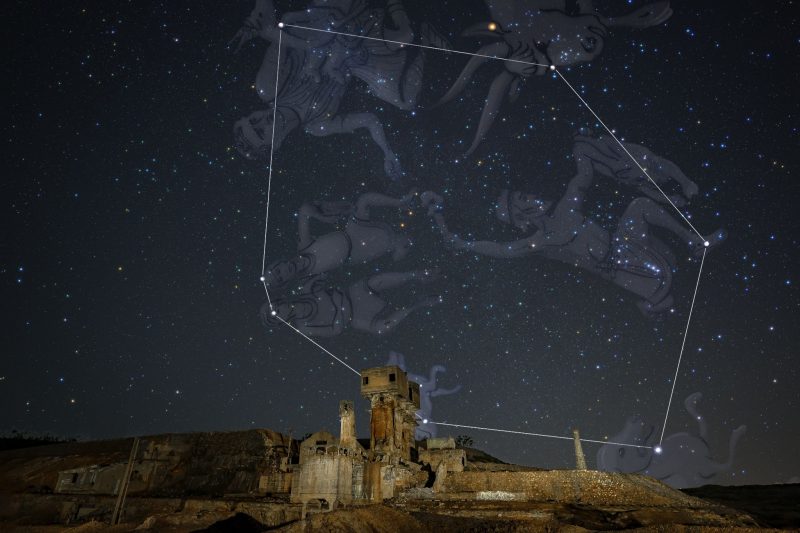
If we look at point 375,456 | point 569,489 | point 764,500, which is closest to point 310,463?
point 375,456

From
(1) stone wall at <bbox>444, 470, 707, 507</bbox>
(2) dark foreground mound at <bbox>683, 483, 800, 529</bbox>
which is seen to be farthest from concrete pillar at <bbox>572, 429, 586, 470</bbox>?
(2) dark foreground mound at <bbox>683, 483, 800, 529</bbox>

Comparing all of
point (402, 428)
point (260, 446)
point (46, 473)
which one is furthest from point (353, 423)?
point (46, 473)

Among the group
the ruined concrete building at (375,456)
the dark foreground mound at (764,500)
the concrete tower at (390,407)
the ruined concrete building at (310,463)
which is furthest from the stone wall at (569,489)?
the dark foreground mound at (764,500)

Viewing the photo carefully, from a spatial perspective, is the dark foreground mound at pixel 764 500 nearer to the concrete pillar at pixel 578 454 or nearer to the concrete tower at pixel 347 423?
the concrete pillar at pixel 578 454

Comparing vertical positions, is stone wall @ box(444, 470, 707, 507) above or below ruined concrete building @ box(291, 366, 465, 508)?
below

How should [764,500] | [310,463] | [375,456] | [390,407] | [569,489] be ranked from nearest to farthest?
[569,489] → [310,463] → [375,456] → [390,407] → [764,500]

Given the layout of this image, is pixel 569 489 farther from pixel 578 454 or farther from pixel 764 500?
pixel 764 500

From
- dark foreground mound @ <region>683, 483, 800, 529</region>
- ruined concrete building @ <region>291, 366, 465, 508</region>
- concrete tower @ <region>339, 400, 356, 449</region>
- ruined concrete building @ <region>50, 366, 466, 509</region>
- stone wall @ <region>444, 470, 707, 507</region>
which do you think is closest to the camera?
stone wall @ <region>444, 470, 707, 507</region>

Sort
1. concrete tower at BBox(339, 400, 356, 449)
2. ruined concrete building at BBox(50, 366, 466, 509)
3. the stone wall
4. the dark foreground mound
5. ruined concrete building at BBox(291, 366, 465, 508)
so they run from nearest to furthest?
the stone wall
ruined concrete building at BBox(291, 366, 465, 508)
ruined concrete building at BBox(50, 366, 466, 509)
concrete tower at BBox(339, 400, 356, 449)
the dark foreground mound

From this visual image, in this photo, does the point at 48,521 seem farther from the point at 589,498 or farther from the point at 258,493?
the point at 589,498

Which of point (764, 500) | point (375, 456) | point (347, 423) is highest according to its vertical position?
point (347, 423)

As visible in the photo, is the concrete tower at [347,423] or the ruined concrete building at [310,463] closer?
the ruined concrete building at [310,463]

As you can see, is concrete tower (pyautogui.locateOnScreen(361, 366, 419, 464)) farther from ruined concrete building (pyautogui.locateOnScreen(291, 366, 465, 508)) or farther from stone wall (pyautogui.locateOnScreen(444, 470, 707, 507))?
stone wall (pyautogui.locateOnScreen(444, 470, 707, 507))

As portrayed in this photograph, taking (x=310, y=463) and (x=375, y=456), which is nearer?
(x=310, y=463)
